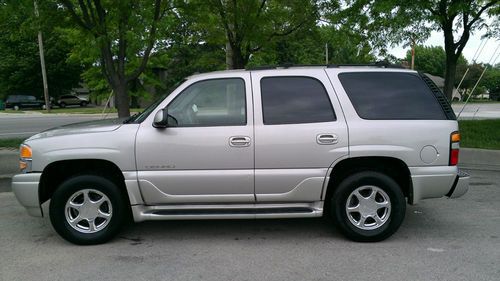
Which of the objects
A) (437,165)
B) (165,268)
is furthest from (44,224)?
(437,165)

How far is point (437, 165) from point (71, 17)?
7246mm

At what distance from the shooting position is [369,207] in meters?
4.73

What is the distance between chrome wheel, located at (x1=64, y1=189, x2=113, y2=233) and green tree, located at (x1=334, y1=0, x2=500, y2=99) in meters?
6.67

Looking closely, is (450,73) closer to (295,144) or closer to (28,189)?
(295,144)

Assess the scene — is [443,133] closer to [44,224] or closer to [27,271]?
[27,271]

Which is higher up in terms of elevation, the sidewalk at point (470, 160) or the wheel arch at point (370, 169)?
the wheel arch at point (370, 169)

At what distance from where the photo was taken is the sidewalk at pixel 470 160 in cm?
841

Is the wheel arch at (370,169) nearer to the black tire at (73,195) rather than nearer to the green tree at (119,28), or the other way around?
the black tire at (73,195)

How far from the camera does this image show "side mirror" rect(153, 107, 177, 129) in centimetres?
448

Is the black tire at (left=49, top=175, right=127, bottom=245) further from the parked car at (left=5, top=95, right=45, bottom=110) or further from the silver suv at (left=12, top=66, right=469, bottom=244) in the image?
the parked car at (left=5, top=95, right=45, bottom=110)

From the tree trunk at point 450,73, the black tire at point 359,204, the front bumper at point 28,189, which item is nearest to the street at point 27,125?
the front bumper at point 28,189

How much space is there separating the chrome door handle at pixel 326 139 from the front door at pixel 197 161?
2.25 ft

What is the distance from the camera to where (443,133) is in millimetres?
4664

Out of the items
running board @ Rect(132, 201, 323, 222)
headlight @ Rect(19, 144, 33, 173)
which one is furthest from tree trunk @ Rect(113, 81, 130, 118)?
running board @ Rect(132, 201, 323, 222)
